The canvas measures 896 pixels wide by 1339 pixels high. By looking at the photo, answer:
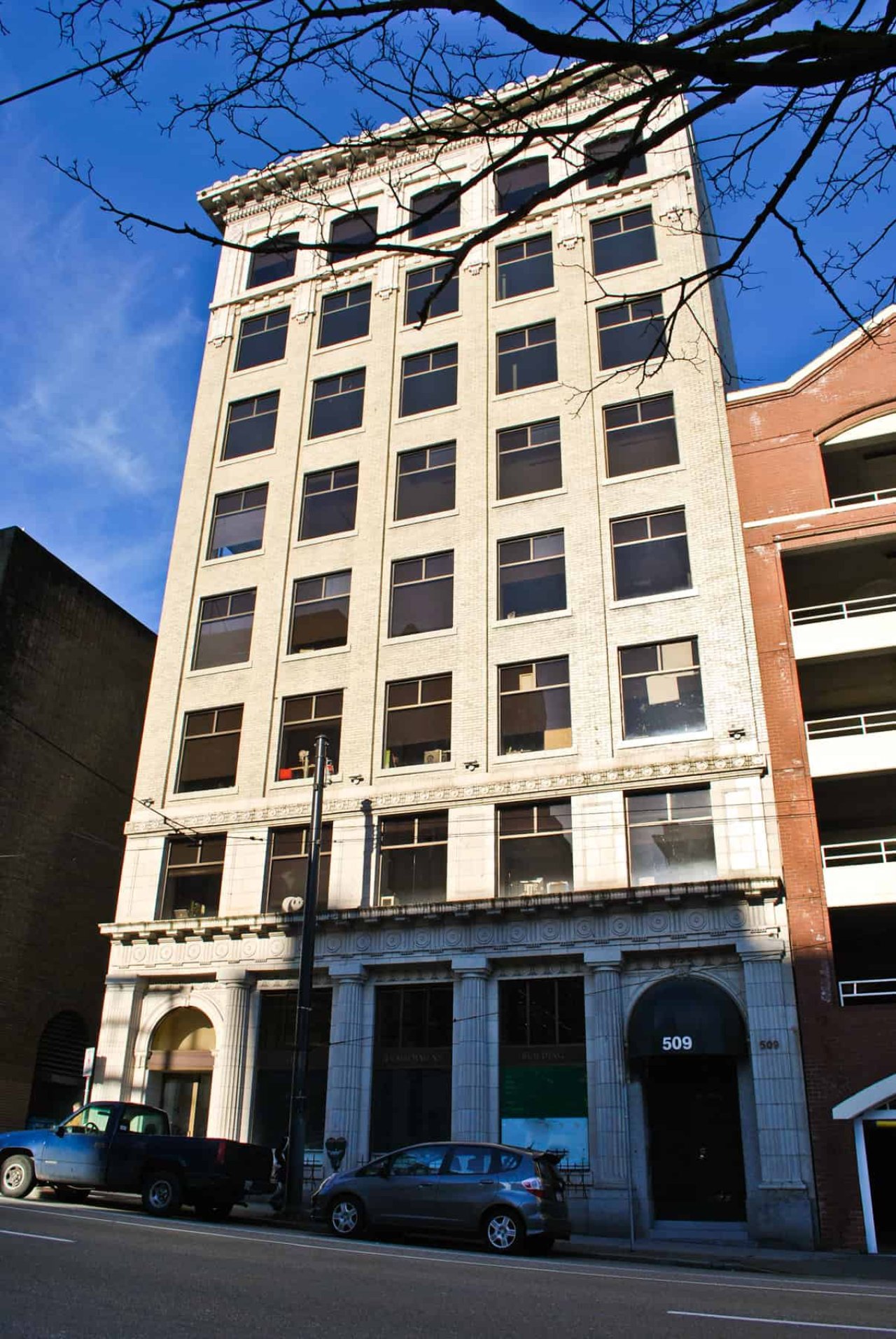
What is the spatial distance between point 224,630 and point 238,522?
12.2ft

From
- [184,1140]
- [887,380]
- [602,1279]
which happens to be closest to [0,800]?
[184,1140]

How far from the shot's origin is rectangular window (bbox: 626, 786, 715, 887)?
2305 centimetres

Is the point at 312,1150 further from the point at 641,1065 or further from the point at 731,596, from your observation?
the point at 731,596

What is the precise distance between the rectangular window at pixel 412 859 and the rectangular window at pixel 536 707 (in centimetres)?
262

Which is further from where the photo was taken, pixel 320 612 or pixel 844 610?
pixel 320 612

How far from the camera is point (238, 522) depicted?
32531 millimetres

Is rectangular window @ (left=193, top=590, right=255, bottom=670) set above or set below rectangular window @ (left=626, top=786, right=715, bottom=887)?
above

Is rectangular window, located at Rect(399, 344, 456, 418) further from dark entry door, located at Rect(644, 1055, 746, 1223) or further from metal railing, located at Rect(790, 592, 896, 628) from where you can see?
dark entry door, located at Rect(644, 1055, 746, 1223)

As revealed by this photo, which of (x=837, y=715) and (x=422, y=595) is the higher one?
(x=422, y=595)

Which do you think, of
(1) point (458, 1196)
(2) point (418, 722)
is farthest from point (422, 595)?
(1) point (458, 1196)

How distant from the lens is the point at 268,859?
26.9 m

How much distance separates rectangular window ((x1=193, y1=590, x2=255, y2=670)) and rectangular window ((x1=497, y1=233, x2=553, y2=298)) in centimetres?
1196

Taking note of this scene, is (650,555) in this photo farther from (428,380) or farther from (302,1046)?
(302,1046)

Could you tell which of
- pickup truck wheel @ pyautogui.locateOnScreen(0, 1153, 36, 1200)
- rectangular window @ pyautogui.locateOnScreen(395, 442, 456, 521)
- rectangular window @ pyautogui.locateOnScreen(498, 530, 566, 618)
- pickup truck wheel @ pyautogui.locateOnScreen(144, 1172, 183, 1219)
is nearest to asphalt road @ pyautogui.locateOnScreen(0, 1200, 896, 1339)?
pickup truck wheel @ pyautogui.locateOnScreen(144, 1172, 183, 1219)
